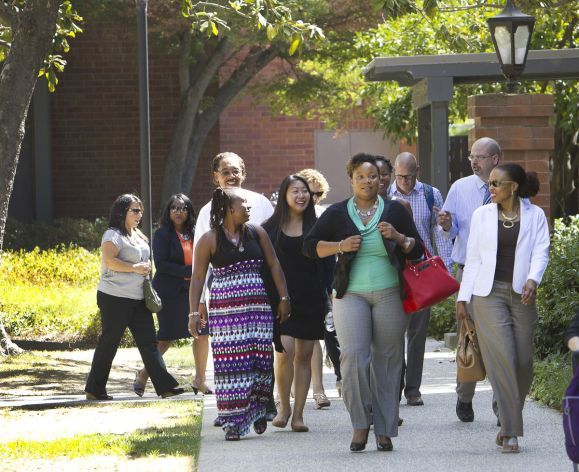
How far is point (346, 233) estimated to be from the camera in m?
7.90

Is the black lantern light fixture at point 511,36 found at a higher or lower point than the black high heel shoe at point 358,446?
higher

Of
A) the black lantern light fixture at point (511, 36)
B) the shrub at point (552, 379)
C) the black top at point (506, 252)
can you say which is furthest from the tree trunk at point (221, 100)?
the black top at point (506, 252)

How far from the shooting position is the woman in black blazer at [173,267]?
11141 millimetres

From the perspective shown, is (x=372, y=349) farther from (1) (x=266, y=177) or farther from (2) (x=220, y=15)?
(1) (x=266, y=177)

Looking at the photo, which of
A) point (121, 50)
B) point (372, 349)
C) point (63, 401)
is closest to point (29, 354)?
point (63, 401)

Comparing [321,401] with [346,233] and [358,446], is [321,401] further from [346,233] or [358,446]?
[346,233]

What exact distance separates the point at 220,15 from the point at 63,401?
9254 mm

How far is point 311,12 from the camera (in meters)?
20.0

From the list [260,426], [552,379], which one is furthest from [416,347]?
[260,426]

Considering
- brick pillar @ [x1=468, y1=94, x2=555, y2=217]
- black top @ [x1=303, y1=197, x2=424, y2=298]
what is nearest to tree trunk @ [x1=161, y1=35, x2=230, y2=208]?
brick pillar @ [x1=468, y1=94, x2=555, y2=217]

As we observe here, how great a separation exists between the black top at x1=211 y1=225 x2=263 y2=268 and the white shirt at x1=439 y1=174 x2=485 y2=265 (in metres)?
1.47

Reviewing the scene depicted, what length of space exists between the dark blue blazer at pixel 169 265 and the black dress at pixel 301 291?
2314 mm

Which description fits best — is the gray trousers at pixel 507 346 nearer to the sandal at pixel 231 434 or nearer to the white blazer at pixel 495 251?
the white blazer at pixel 495 251

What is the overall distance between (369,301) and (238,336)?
1076mm
